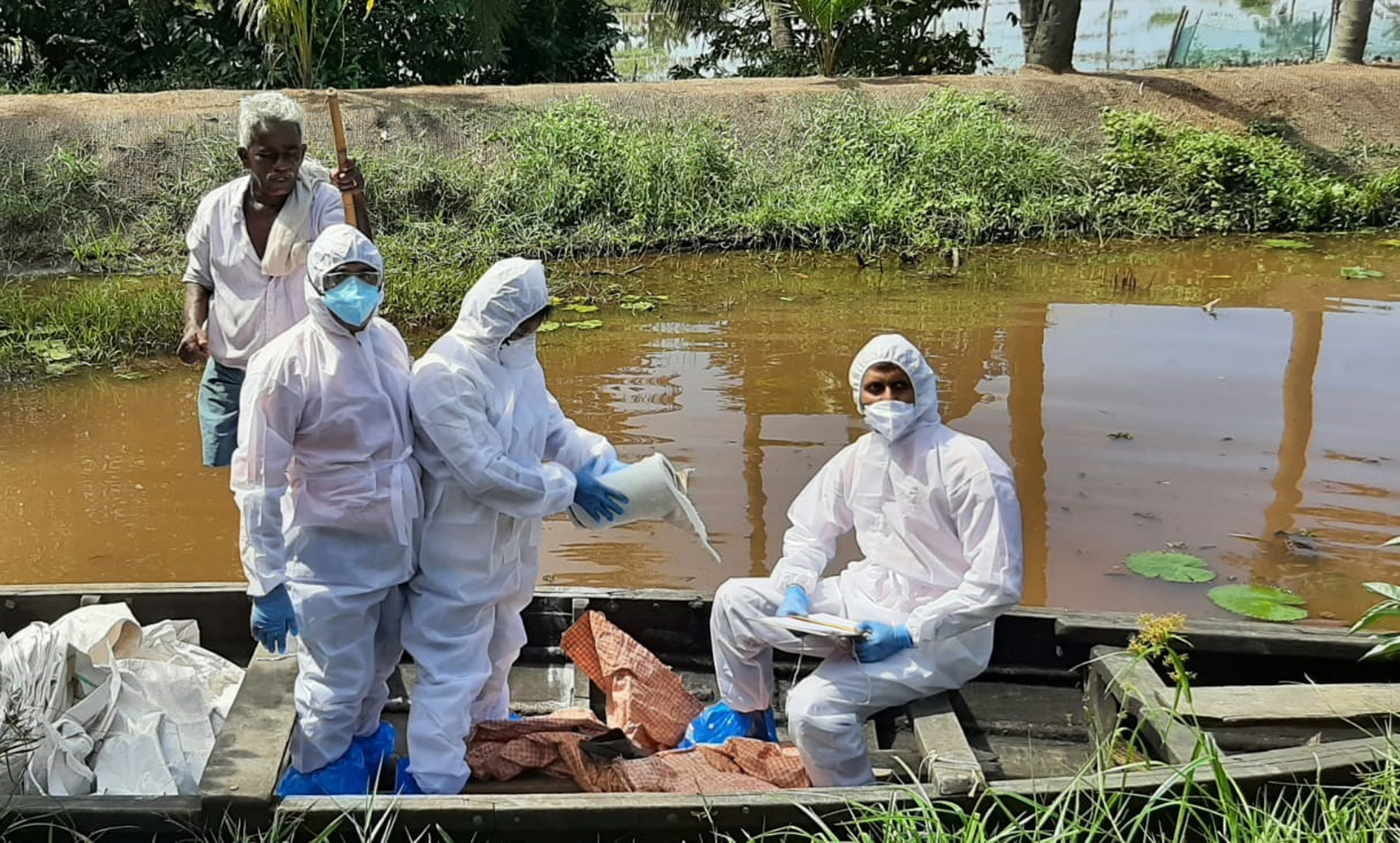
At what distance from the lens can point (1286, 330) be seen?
9773mm

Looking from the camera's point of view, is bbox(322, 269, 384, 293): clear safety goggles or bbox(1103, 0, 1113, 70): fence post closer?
bbox(322, 269, 384, 293): clear safety goggles

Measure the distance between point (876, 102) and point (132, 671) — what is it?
489 inches

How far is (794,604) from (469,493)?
0.99 meters

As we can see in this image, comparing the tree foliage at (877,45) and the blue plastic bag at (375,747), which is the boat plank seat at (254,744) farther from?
the tree foliage at (877,45)

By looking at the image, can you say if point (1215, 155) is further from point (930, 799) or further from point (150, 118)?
point (930, 799)

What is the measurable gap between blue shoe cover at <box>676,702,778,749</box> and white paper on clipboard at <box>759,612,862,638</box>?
0.30 metres

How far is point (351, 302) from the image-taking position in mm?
3141

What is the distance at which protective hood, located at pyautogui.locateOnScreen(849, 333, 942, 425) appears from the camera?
363 cm

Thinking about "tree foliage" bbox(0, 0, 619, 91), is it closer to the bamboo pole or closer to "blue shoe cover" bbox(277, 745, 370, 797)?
the bamboo pole

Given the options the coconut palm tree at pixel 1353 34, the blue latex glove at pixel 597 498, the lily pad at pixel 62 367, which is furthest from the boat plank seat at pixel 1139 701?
Answer: the coconut palm tree at pixel 1353 34

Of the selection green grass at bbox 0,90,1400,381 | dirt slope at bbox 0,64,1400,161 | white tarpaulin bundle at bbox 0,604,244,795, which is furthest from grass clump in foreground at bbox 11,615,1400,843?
dirt slope at bbox 0,64,1400,161

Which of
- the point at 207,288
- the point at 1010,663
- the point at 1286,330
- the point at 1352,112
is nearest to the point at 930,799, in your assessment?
the point at 1010,663

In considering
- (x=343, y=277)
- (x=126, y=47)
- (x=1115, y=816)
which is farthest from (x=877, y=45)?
(x=1115, y=816)

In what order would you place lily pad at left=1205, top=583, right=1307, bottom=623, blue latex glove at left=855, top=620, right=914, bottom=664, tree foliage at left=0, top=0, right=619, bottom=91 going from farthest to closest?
1. tree foliage at left=0, top=0, right=619, bottom=91
2. lily pad at left=1205, top=583, right=1307, bottom=623
3. blue latex glove at left=855, top=620, right=914, bottom=664
